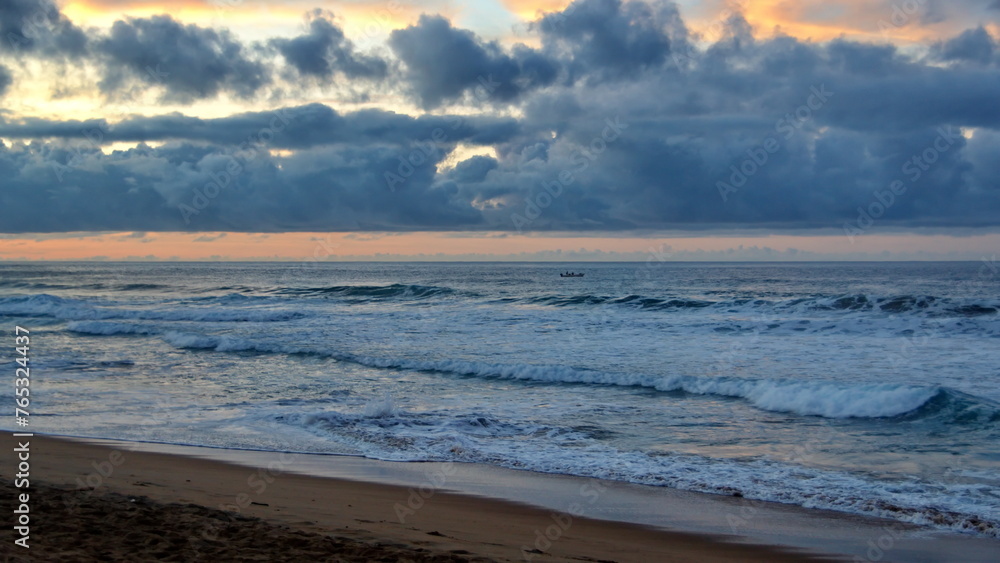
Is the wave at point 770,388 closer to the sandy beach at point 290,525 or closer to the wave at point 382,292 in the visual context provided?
the sandy beach at point 290,525

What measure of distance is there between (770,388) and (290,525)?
12555mm

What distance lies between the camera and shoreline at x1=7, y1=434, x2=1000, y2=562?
6941 millimetres

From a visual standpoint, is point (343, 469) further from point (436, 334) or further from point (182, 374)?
point (436, 334)

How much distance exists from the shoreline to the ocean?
0.58 meters

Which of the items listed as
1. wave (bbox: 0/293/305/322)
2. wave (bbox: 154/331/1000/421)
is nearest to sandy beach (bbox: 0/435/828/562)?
wave (bbox: 154/331/1000/421)

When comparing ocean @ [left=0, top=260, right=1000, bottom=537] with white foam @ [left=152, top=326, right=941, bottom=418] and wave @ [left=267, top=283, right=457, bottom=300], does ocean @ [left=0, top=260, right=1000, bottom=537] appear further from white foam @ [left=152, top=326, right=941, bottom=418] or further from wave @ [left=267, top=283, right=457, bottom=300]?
wave @ [left=267, top=283, right=457, bottom=300]

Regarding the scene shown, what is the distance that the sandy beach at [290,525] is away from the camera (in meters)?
5.99

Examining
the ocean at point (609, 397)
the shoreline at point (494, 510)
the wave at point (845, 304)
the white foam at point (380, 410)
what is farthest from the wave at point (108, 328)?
the wave at point (845, 304)

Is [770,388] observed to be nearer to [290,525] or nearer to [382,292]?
[290,525]

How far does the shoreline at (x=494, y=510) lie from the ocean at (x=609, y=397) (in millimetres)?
579

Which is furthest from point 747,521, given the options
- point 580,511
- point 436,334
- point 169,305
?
point 169,305

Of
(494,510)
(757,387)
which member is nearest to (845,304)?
(757,387)

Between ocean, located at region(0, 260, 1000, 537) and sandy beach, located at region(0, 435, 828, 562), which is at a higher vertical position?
sandy beach, located at region(0, 435, 828, 562)

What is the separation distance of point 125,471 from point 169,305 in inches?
1814
